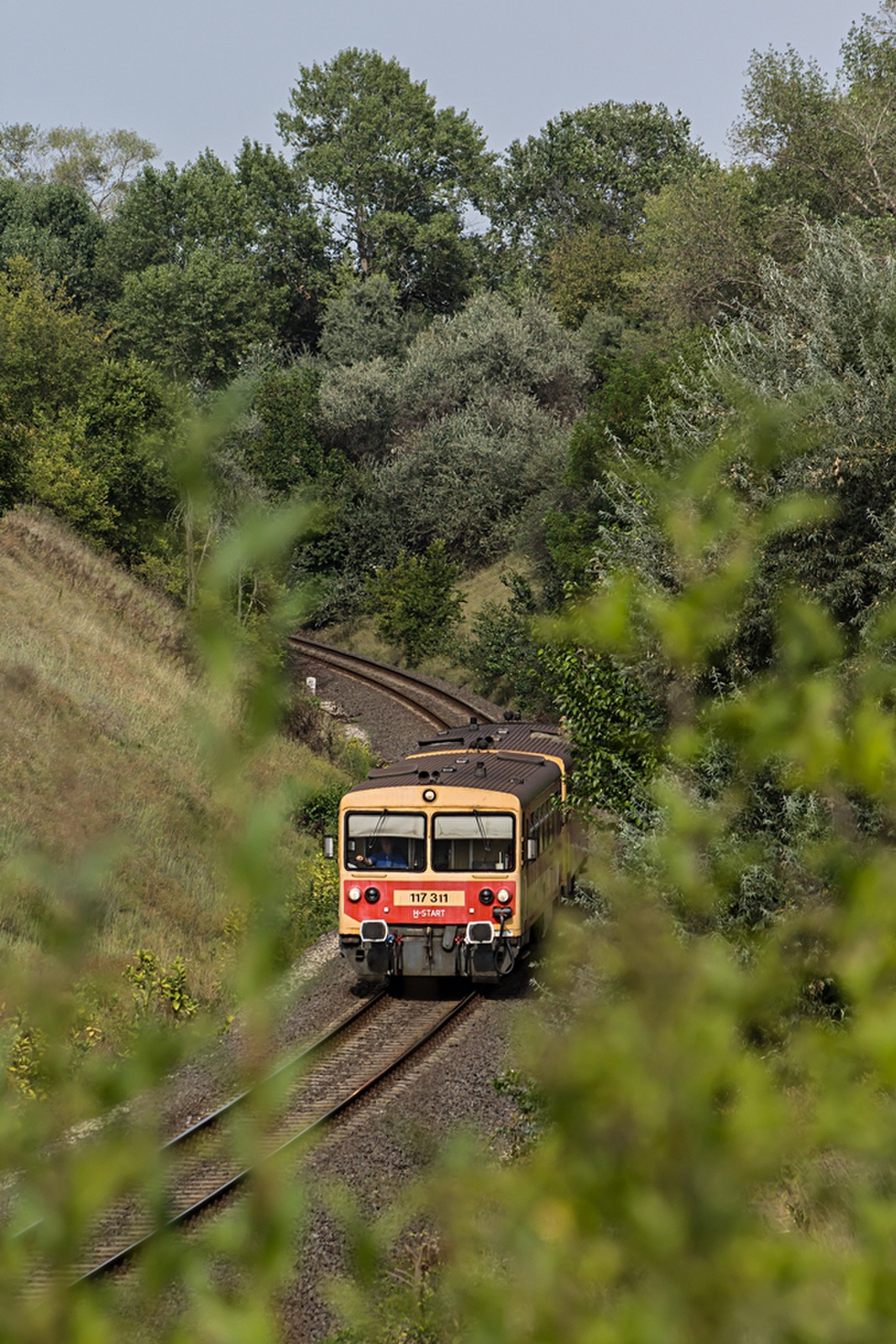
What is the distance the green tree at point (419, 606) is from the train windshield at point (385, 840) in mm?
27279

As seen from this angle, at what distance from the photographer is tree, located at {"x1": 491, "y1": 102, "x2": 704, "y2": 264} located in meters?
84.9

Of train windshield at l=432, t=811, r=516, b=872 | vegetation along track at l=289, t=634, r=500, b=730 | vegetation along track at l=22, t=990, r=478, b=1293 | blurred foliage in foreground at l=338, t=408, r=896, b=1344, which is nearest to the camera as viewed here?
blurred foliage in foreground at l=338, t=408, r=896, b=1344

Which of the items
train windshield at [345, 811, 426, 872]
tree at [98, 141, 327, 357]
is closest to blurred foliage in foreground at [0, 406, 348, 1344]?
train windshield at [345, 811, 426, 872]

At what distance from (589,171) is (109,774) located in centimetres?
7429

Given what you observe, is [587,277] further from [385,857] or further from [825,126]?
[385,857]

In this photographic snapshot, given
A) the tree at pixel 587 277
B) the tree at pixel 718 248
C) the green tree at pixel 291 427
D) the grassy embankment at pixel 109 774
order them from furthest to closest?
1. the tree at pixel 587 277
2. the green tree at pixel 291 427
3. the tree at pixel 718 248
4. the grassy embankment at pixel 109 774

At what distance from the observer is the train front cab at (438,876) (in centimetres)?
1593

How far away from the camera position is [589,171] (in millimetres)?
86562

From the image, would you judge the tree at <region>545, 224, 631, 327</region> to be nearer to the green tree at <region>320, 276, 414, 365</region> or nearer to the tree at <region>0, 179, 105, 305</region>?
the green tree at <region>320, 276, 414, 365</region>

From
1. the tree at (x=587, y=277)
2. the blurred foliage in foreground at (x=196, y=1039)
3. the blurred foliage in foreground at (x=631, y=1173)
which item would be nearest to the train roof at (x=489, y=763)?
the blurred foliage in foreground at (x=631, y=1173)

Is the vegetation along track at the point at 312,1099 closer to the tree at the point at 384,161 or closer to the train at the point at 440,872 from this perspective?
the train at the point at 440,872

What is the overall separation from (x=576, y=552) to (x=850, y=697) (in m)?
32.5

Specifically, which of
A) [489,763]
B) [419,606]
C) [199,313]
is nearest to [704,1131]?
[489,763]

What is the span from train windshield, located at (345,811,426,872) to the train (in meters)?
0.01
